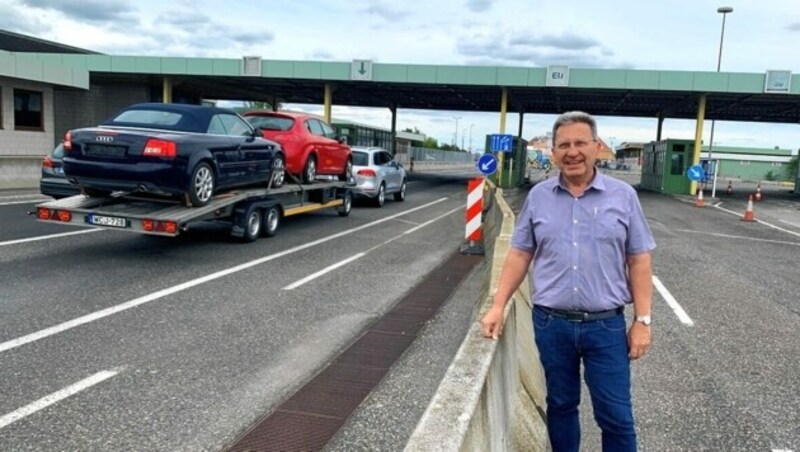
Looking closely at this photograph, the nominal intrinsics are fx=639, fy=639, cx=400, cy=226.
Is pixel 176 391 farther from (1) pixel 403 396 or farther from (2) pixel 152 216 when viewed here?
(2) pixel 152 216

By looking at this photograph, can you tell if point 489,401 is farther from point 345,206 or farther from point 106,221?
point 345,206

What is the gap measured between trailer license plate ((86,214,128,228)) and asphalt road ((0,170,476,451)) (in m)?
0.56

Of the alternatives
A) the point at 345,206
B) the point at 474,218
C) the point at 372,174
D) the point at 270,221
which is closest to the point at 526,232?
the point at 474,218

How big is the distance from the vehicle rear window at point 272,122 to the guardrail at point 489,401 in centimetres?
925

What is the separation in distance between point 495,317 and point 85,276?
6429 mm

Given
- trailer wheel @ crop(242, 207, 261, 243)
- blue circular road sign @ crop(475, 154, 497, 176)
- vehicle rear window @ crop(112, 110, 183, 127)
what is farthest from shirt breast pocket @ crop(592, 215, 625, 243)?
blue circular road sign @ crop(475, 154, 497, 176)

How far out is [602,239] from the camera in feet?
9.65

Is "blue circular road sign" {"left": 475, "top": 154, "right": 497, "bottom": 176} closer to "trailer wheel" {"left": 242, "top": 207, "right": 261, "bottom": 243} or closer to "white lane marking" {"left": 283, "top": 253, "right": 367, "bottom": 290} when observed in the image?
"white lane marking" {"left": 283, "top": 253, "right": 367, "bottom": 290}

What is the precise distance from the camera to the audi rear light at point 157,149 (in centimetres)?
857

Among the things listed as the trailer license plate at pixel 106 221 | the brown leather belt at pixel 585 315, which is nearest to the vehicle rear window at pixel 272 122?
the trailer license plate at pixel 106 221

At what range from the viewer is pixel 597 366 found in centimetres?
300

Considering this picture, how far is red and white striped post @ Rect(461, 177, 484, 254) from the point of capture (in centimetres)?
1119

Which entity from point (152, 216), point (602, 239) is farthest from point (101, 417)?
point (152, 216)

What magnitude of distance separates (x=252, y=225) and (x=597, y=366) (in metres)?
8.80
